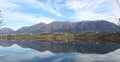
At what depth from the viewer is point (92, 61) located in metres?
41.4

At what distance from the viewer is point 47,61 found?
144 feet

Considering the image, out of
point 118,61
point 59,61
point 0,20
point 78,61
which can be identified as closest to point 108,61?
point 118,61

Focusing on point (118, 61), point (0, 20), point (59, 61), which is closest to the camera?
point (118, 61)

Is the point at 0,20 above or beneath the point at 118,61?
above

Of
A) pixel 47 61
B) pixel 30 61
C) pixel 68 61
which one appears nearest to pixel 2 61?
pixel 30 61

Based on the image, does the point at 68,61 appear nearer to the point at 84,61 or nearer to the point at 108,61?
the point at 84,61

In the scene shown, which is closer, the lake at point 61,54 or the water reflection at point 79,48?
the lake at point 61,54

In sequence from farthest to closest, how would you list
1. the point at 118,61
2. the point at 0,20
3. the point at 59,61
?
the point at 0,20 < the point at 59,61 < the point at 118,61

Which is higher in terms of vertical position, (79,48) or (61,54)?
(79,48)

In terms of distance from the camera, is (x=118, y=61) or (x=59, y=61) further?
(x=59, y=61)

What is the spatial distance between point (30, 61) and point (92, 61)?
971 cm

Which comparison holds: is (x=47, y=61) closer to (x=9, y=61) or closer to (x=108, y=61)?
(x=9, y=61)

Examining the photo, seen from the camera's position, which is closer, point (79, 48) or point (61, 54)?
point (61, 54)

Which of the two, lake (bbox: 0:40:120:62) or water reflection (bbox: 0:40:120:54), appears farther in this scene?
water reflection (bbox: 0:40:120:54)
